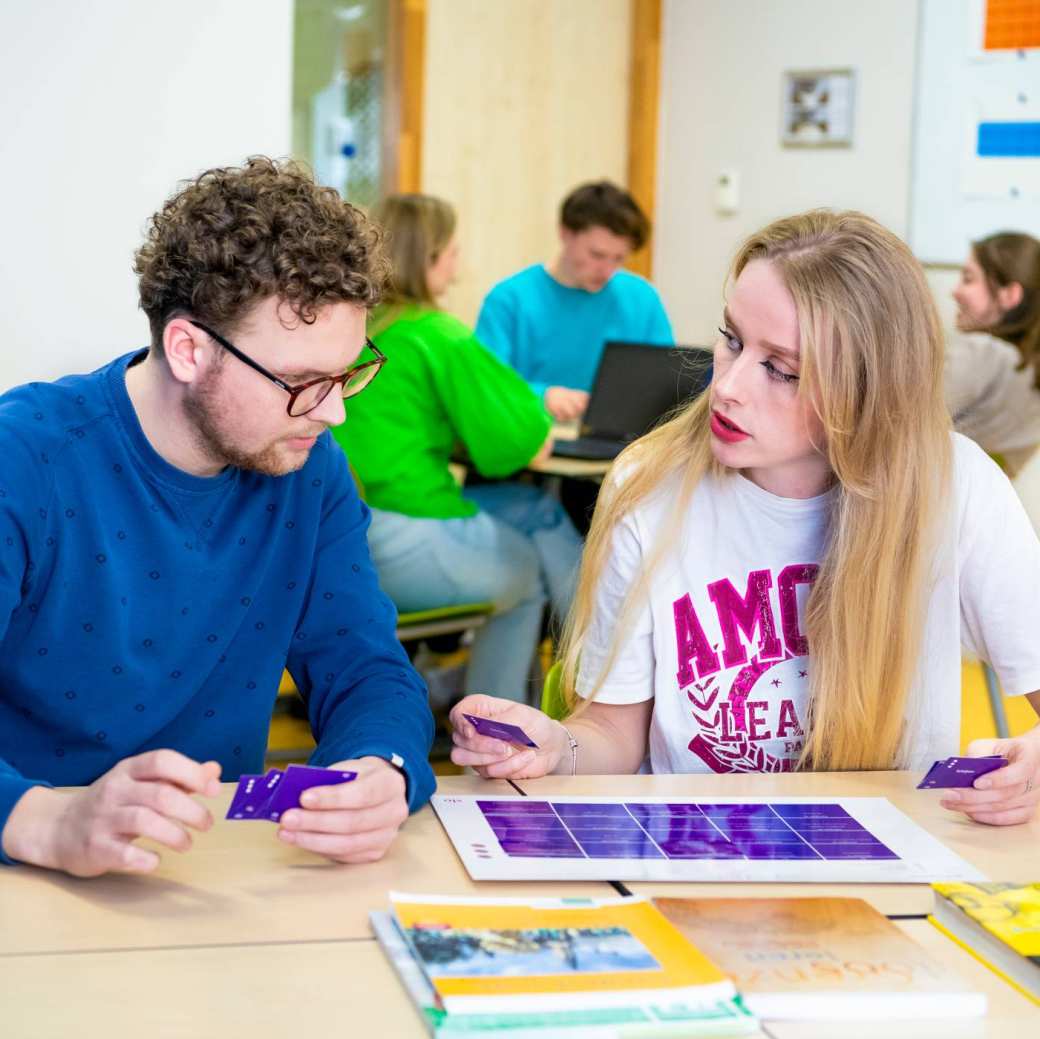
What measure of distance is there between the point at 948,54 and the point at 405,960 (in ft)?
15.5

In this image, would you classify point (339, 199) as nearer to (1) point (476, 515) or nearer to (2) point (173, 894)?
(2) point (173, 894)

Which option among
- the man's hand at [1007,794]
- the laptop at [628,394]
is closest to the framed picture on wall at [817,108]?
the laptop at [628,394]

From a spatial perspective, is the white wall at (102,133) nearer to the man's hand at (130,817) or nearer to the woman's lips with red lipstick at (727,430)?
the woman's lips with red lipstick at (727,430)

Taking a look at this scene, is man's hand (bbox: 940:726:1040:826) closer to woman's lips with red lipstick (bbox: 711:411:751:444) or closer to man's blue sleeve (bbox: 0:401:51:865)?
woman's lips with red lipstick (bbox: 711:411:751:444)

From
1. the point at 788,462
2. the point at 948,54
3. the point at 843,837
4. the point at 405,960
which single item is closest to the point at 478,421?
the point at 788,462

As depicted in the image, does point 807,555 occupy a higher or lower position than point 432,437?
higher

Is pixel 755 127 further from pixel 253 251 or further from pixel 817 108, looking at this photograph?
pixel 253 251

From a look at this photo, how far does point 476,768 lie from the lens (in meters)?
1.52

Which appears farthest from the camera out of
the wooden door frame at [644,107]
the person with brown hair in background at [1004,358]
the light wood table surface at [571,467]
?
the wooden door frame at [644,107]

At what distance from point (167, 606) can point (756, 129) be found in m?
4.46

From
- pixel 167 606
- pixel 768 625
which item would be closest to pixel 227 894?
pixel 167 606

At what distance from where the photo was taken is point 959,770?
4.68 ft

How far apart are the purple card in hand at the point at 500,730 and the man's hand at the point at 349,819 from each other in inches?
6.0

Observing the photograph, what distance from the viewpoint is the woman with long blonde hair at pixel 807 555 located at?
5.48 feet
